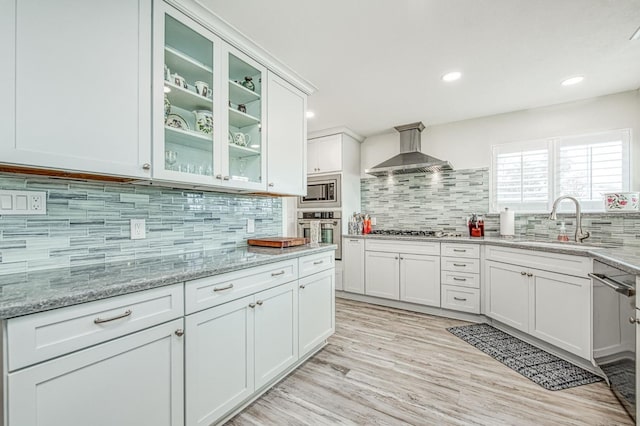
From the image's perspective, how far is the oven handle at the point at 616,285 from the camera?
149 centimetres

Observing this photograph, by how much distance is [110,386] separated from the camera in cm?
105

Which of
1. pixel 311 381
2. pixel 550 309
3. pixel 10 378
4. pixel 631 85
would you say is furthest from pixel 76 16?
pixel 631 85

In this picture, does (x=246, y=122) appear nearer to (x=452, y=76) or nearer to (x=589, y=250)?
(x=452, y=76)

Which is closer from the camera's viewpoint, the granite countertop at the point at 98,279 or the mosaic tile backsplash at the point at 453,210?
the granite countertop at the point at 98,279

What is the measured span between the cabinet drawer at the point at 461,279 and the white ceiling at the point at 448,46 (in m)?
1.94

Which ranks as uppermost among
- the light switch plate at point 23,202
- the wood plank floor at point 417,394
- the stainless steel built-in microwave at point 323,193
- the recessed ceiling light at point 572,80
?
the recessed ceiling light at point 572,80

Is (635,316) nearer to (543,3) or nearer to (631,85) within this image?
(543,3)

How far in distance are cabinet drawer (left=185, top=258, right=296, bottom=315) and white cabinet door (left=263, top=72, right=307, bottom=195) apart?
69 cm

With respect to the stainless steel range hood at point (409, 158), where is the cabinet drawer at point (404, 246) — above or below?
below

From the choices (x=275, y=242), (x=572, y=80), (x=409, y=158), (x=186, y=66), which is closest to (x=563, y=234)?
(x=572, y=80)

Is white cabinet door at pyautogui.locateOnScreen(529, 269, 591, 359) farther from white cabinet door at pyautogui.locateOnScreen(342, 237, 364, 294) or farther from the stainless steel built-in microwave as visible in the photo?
the stainless steel built-in microwave

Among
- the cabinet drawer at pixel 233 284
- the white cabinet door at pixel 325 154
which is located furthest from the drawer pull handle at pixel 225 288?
the white cabinet door at pixel 325 154

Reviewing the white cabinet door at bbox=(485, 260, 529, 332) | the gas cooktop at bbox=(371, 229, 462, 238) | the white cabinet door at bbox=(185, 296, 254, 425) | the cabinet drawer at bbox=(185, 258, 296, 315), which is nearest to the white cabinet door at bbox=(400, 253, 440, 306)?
the gas cooktop at bbox=(371, 229, 462, 238)

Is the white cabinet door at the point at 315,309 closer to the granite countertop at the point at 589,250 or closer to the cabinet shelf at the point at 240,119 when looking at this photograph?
the cabinet shelf at the point at 240,119
